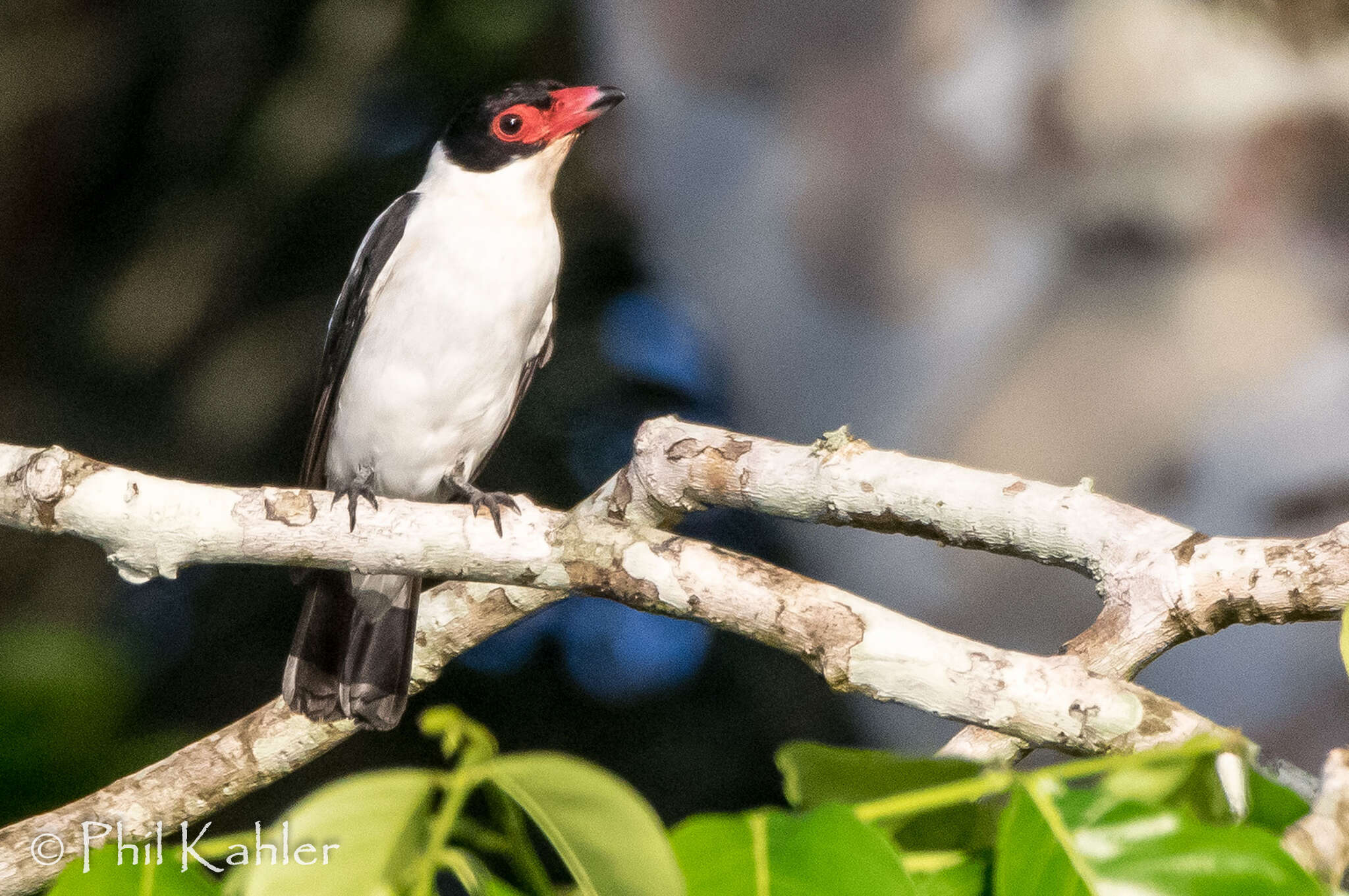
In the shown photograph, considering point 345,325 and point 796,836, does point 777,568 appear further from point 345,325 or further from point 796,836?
point 345,325

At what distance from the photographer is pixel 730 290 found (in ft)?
8.69

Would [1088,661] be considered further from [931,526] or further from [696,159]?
[696,159]

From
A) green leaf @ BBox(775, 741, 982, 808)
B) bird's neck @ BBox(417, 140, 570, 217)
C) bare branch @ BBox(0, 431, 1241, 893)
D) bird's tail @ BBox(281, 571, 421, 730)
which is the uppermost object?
bird's neck @ BBox(417, 140, 570, 217)

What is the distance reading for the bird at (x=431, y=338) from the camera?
65.4 inches

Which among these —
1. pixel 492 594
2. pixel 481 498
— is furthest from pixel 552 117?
pixel 492 594

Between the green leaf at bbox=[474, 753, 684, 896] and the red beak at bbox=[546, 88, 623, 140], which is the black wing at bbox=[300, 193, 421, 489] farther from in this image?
the green leaf at bbox=[474, 753, 684, 896]

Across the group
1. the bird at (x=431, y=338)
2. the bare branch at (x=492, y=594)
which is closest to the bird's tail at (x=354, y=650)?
the bird at (x=431, y=338)

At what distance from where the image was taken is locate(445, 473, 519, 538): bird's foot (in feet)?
3.58

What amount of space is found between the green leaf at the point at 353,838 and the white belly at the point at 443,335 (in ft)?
4.47

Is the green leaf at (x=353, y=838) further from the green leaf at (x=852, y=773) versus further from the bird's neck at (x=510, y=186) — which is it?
the bird's neck at (x=510, y=186)

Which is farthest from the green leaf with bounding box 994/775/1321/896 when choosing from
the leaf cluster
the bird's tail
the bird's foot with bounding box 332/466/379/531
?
the bird's tail

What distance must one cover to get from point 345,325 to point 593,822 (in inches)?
58.6

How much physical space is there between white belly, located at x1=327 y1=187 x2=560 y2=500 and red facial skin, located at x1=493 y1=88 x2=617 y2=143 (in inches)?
5.0

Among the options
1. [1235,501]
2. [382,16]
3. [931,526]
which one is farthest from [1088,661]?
[382,16]
